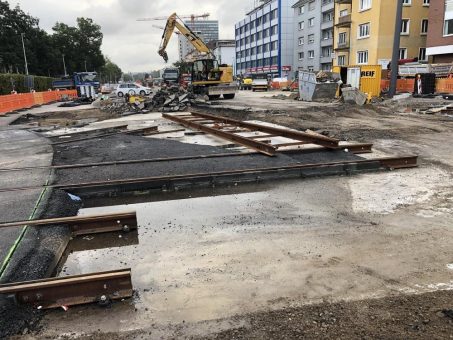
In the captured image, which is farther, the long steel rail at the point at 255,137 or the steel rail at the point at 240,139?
the long steel rail at the point at 255,137

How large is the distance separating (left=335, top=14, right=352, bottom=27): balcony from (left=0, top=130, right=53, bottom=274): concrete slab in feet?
145

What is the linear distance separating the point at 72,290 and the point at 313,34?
247 feet

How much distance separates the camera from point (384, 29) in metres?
41.3

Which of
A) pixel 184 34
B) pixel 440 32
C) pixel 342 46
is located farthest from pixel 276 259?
pixel 342 46

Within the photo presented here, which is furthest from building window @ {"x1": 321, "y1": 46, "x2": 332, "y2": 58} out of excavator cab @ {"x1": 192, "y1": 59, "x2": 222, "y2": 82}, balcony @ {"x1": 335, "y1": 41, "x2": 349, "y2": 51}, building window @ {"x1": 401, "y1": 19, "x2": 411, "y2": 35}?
excavator cab @ {"x1": 192, "y1": 59, "x2": 222, "y2": 82}

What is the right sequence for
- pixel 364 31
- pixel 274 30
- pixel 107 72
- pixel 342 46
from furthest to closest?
1. pixel 107 72
2. pixel 274 30
3. pixel 342 46
4. pixel 364 31

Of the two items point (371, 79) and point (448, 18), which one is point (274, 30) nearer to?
point (448, 18)

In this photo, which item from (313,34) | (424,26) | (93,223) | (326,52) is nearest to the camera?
(93,223)

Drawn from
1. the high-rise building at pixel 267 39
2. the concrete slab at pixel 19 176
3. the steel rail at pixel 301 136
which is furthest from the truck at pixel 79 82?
the high-rise building at pixel 267 39

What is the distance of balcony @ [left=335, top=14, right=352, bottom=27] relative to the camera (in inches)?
1896

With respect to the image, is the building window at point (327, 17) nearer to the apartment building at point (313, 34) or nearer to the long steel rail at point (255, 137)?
the apartment building at point (313, 34)

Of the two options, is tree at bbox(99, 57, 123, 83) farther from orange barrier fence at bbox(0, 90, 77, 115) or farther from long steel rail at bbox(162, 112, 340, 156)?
long steel rail at bbox(162, 112, 340, 156)

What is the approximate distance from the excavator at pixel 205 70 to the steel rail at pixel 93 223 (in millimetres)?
24163

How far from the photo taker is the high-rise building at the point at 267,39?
270 feet
